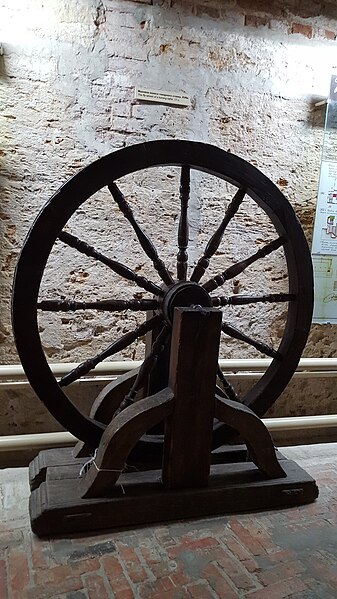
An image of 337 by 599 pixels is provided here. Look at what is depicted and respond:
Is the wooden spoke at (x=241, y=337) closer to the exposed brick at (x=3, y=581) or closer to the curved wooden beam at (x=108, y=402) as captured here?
the curved wooden beam at (x=108, y=402)

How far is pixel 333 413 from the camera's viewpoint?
9.00ft

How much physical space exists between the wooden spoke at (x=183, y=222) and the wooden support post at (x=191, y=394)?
0.87ft

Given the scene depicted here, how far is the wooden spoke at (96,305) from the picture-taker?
1696 millimetres

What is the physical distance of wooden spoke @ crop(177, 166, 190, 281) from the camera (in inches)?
Result: 72.8

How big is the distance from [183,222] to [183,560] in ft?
3.91

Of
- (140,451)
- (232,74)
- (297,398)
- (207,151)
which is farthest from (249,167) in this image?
(297,398)

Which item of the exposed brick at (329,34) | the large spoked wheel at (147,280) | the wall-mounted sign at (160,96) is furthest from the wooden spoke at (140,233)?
the exposed brick at (329,34)

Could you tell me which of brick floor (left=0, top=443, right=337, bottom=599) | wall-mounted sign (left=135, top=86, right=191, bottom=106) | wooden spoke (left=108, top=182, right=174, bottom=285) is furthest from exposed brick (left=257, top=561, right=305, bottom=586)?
wall-mounted sign (left=135, top=86, right=191, bottom=106)

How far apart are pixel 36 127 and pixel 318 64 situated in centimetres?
146

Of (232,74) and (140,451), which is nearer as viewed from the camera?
(140,451)

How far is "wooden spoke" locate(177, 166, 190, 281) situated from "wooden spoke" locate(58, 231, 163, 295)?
128 mm

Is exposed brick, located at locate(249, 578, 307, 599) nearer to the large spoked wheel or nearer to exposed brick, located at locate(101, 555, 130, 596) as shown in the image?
exposed brick, located at locate(101, 555, 130, 596)

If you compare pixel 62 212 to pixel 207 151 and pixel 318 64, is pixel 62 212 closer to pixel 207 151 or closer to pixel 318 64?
pixel 207 151

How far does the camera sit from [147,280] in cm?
186
